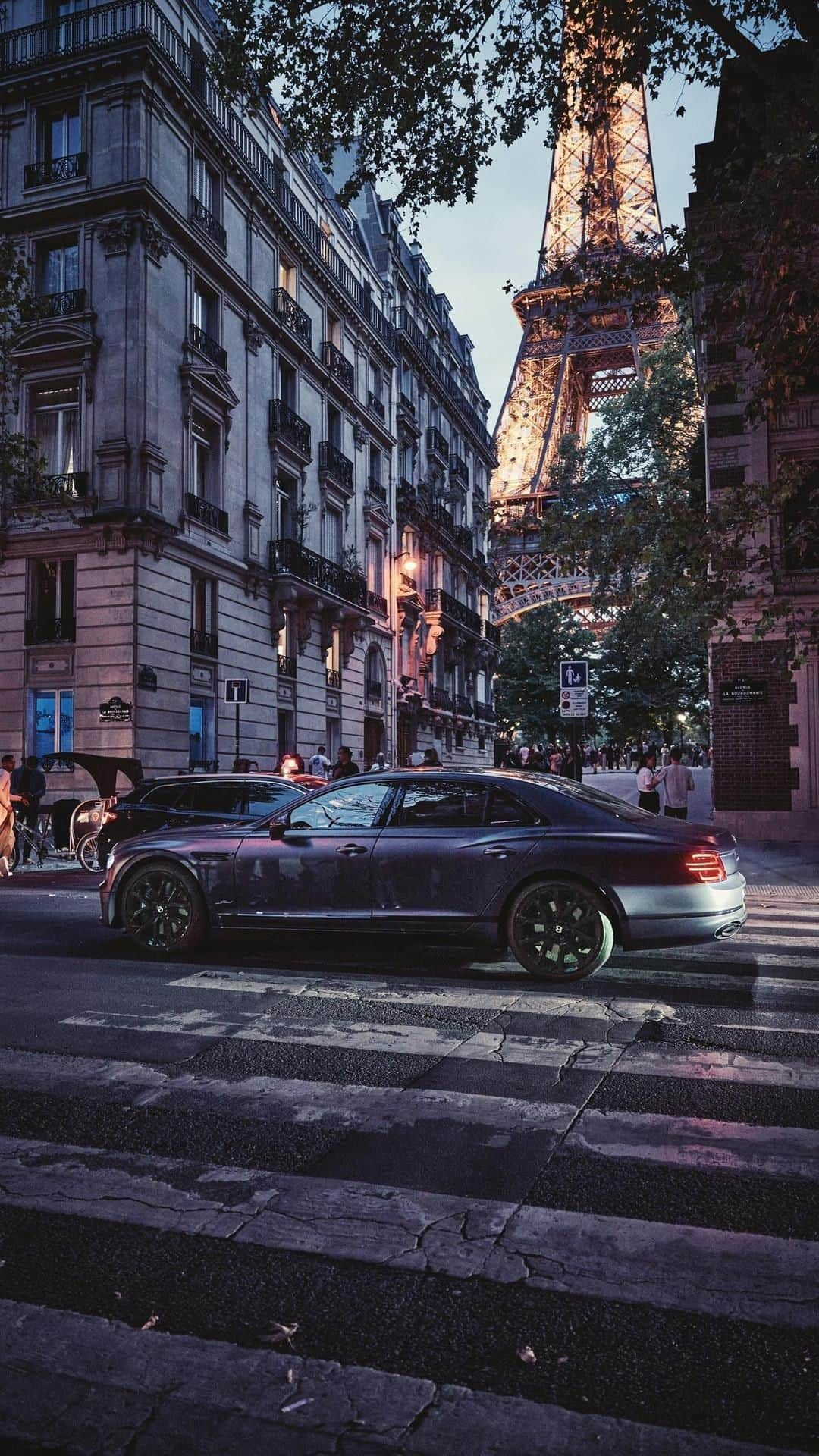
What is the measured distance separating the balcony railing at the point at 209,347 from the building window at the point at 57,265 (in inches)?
119

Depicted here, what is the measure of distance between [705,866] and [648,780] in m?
11.4

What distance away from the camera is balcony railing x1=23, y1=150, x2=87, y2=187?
22906mm

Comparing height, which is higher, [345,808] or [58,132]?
[58,132]

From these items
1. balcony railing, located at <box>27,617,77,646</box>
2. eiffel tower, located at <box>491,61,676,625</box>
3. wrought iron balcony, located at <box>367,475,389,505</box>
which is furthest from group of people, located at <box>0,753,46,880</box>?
eiffel tower, located at <box>491,61,676,625</box>

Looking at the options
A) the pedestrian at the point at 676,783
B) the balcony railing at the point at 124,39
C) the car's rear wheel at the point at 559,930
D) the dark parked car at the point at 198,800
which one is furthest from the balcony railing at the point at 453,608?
the car's rear wheel at the point at 559,930

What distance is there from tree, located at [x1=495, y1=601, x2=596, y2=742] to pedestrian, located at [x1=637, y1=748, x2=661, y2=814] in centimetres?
3698

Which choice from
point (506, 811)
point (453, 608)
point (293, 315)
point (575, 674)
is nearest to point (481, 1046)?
point (506, 811)

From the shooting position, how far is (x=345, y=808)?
25.2 feet

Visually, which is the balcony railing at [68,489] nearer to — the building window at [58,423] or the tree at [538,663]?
the building window at [58,423]

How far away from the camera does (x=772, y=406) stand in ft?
33.1

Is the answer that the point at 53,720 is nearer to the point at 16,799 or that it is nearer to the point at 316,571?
the point at 16,799

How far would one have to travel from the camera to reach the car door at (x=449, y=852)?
6.98m

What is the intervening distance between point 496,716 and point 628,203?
3333 centimetres

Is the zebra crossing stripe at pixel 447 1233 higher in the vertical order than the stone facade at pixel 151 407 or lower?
lower
